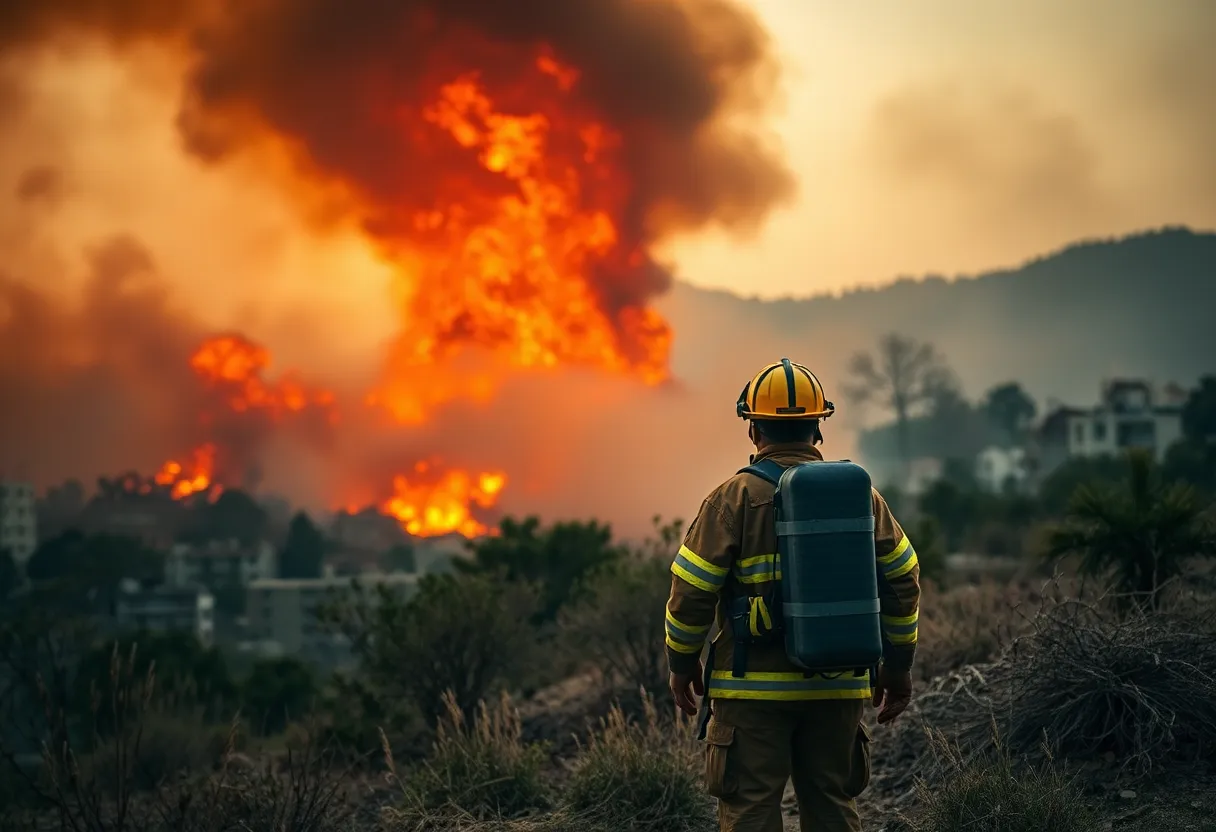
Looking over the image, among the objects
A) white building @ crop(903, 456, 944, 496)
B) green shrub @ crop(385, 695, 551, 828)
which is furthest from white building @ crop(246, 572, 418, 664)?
white building @ crop(903, 456, 944, 496)

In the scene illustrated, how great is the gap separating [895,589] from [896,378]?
122944mm

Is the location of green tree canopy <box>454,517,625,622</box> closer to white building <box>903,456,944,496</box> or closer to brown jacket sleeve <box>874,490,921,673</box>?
brown jacket sleeve <box>874,490,921,673</box>

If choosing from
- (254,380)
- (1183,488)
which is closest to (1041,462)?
(254,380)

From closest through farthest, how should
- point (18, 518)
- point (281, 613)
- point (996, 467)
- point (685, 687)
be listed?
point (685, 687)
point (281, 613)
point (996, 467)
point (18, 518)

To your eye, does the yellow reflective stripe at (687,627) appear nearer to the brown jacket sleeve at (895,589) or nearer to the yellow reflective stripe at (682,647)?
the yellow reflective stripe at (682,647)

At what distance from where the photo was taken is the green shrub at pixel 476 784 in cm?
791

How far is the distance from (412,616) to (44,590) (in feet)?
150

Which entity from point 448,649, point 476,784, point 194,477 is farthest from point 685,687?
point 194,477

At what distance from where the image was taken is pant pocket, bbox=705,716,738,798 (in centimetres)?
504

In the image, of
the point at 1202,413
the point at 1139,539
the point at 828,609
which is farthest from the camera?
the point at 1202,413

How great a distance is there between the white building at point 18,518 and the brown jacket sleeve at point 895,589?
113 m

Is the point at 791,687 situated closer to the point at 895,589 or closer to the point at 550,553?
the point at 895,589

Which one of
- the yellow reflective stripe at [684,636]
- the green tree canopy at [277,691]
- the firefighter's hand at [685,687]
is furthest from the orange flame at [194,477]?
the yellow reflective stripe at [684,636]

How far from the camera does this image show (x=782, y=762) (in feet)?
16.7
